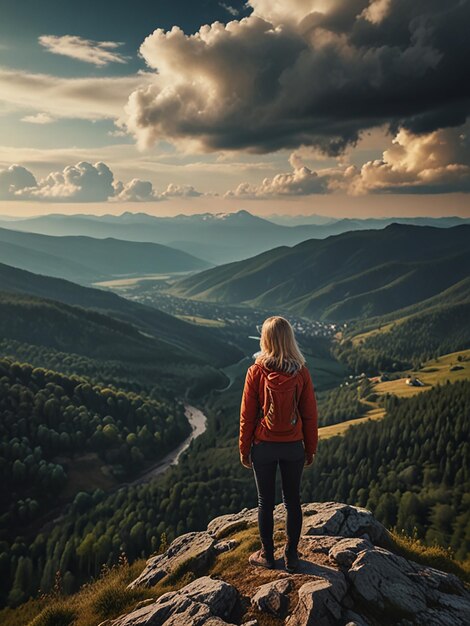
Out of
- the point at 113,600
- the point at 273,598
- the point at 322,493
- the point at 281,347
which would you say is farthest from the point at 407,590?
the point at 322,493

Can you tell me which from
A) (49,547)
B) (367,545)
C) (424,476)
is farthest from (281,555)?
(424,476)

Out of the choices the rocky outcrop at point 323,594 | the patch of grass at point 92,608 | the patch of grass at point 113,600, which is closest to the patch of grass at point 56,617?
the patch of grass at point 92,608

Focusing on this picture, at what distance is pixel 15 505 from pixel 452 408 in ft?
470

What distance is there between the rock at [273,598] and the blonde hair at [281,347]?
6.98 meters

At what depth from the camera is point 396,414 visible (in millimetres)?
166875

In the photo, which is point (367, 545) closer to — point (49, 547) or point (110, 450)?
point (49, 547)

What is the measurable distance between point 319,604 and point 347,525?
7.59 metres

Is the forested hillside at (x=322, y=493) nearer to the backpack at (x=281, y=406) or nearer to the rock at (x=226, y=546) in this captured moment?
the rock at (x=226, y=546)

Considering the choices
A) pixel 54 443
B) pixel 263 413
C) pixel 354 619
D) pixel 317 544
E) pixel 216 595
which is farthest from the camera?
pixel 54 443

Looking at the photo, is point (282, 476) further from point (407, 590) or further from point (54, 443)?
point (54, 443)

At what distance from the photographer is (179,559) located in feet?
65.7

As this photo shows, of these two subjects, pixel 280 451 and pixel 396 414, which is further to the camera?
pixel 396 414

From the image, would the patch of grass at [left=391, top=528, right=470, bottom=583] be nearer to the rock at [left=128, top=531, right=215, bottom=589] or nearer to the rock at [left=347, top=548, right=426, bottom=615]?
the rock at [left=347, top=548, right=426, bottom=615]

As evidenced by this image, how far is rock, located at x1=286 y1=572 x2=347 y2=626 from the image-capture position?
12.7 m
